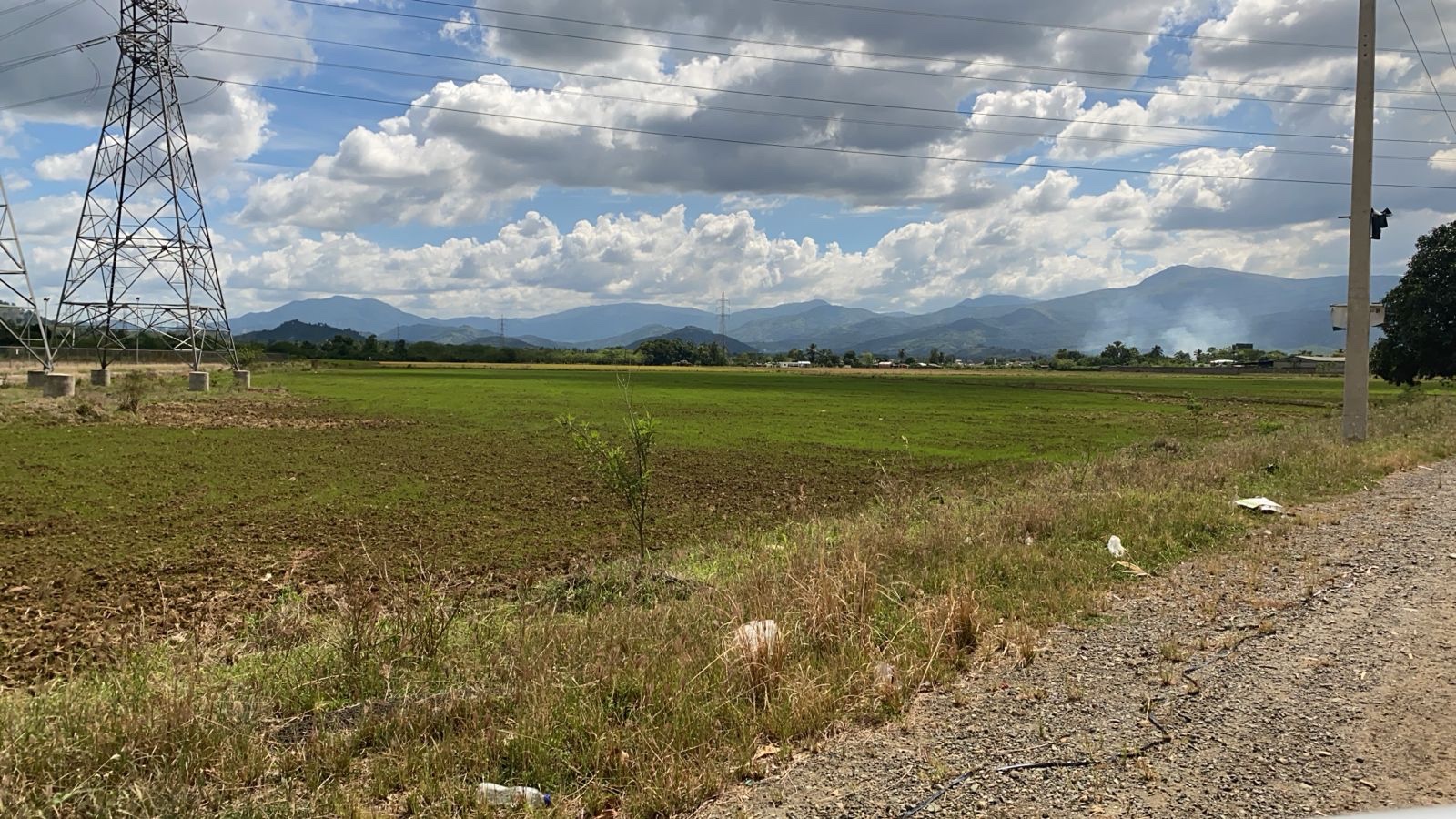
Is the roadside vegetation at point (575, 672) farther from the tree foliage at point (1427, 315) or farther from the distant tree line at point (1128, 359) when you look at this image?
the distant tree line at point (1128, 359)

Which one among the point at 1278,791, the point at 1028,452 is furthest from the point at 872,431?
the point at 1278,791

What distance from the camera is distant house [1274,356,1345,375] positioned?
120 metres

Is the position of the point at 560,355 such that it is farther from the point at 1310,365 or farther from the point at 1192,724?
the point at 1192,724

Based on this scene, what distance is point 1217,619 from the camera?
6.32m

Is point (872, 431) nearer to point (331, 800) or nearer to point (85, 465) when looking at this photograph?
point (85, 465)

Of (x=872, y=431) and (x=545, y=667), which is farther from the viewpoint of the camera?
(x=872, y=431)

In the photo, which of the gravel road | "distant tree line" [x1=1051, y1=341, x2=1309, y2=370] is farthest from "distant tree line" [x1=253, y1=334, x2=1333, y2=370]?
the gravel road

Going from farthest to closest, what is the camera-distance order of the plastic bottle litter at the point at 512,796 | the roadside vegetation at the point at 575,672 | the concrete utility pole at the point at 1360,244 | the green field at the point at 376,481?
the concrete utility pole at the point at 1360,244 → the green field at the point at 376,481 → the roadside vegetation at the point at 575,672 → the plastic bottle litter at the point at 512,796

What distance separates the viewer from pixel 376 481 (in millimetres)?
21312

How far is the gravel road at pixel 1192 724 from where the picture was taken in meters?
3.82

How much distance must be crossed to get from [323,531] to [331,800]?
1227cm

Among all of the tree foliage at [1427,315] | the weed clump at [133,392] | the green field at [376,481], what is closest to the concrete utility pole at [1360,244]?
the green field at [376,481]

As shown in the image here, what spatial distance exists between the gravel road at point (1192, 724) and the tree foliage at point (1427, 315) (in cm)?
4214

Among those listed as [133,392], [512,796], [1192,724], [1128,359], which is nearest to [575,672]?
[512,796]
